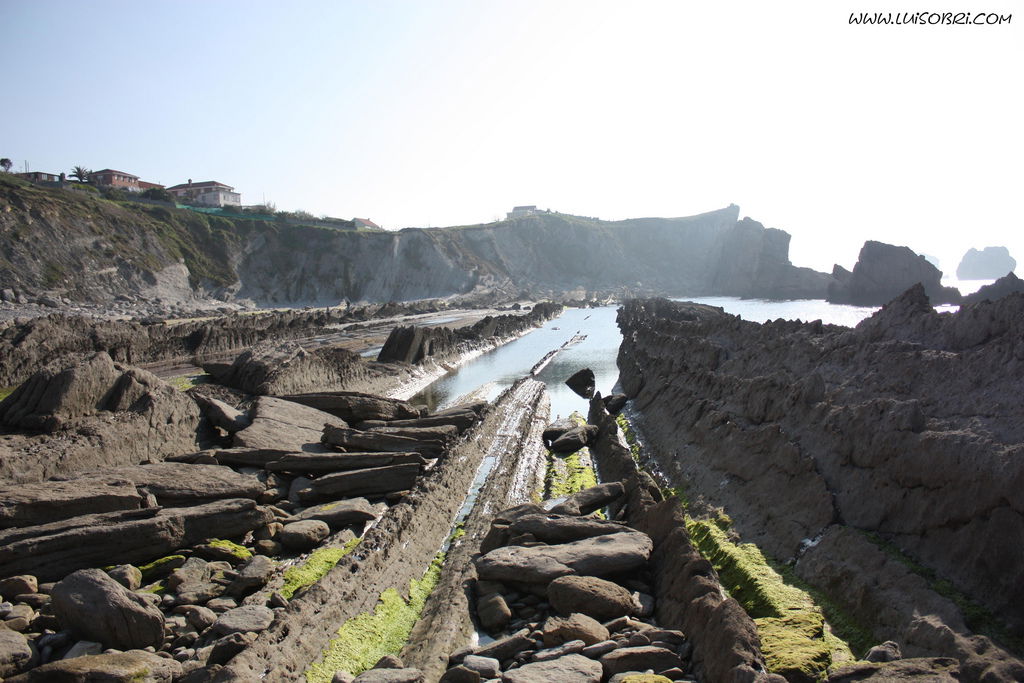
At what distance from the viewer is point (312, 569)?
33.2 ft

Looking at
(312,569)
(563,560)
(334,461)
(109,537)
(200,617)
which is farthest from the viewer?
(334,461)

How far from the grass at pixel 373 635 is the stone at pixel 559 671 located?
6.90 ft

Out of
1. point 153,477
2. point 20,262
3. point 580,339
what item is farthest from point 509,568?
point 20,262

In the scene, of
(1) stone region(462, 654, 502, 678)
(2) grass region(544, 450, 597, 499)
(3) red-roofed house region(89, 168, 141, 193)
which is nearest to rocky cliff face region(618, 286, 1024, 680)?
(2) grass region(544, 450, 597, 499)

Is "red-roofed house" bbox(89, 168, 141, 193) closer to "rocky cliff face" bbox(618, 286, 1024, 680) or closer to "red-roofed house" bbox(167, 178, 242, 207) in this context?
"red-roofed house" bbox(167, 178, 242, 207)

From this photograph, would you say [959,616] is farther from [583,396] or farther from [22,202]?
[22,202]

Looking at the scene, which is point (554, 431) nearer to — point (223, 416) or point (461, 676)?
point (223, 416)

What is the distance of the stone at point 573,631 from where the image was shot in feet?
25.4

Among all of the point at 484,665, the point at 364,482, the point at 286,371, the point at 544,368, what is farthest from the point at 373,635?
the point at 544,368

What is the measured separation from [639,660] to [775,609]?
255cm

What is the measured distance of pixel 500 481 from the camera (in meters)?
15.8

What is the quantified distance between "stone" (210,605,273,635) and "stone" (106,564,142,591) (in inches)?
64.1

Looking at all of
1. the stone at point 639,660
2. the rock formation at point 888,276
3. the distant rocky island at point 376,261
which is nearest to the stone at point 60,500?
the stone at point 639,660

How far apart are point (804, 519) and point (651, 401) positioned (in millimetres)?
12676
